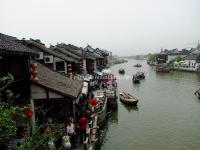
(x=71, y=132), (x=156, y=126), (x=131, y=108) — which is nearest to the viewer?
(x=71, y=132)

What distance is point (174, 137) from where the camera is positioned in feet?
80.2

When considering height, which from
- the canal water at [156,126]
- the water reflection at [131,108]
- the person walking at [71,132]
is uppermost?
the person walking at [71,132]

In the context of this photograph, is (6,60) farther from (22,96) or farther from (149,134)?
(149,134)

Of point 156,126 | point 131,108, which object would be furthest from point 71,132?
point 131,108

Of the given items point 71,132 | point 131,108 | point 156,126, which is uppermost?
point 71,132

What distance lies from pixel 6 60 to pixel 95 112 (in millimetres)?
13733

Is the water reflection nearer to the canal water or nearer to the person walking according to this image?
the canal water

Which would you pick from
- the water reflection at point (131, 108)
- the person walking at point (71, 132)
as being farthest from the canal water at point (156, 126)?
the person walking at point (71, 132)

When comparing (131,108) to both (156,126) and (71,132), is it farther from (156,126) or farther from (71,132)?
(71,132)

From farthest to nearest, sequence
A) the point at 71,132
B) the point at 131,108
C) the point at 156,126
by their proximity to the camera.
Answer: the point at 131,108, the point at 156,126, the point at 71,132

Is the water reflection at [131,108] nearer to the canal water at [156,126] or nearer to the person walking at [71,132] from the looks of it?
the canal water at [156,126]

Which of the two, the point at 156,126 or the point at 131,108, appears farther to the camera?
the point at 131,108

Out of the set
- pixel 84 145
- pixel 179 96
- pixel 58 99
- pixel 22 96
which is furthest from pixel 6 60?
pixel 179 96

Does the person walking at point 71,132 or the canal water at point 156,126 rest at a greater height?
the person walking at point 71,132
